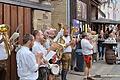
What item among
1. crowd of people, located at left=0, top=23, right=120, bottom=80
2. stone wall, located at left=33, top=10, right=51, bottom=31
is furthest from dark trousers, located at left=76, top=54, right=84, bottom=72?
stone wall, located at left=33, top=10, right=51, bottom=31

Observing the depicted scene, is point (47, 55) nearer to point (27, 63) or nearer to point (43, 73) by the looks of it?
point (43, 73)

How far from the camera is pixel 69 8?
18.0 meters

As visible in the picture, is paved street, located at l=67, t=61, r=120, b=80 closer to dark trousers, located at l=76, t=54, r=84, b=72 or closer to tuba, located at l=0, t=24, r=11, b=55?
dark trousers, located at l=76, t=54, r=84, b=72

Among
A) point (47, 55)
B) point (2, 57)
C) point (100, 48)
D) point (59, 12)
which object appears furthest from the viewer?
point (100, 48)

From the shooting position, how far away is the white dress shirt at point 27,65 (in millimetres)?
6926

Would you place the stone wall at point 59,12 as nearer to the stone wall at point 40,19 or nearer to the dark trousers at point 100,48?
the stone wall at point 40,19

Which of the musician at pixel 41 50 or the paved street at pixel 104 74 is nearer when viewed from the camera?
the musician at pixel 41 50

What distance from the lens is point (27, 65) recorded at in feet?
22.8

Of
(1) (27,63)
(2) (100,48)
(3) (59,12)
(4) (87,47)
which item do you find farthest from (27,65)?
(2) (100,48)

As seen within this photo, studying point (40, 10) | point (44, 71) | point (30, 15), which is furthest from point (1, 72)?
point (40, 10)

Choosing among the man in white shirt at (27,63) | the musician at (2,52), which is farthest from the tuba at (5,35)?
the man in white shirt at (27,63)

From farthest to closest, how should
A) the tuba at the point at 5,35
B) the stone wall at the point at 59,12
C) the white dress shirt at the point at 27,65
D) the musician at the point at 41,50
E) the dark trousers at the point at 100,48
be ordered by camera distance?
the dark trousers at the point at 100,48 → the stone wall at the point at 59,12 → the musician at the point at 41,50 → the tuba at the point at 5,35 → the white dress shirt at the point at 27,65

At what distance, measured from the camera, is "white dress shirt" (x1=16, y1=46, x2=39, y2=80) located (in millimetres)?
6926

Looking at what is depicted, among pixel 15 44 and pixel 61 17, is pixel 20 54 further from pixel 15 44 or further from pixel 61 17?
pixel 61 17
